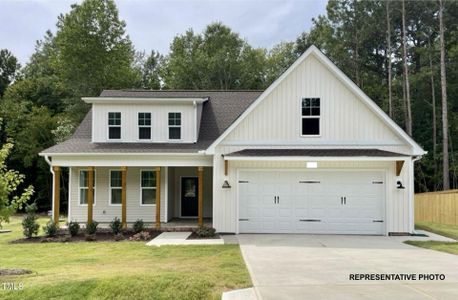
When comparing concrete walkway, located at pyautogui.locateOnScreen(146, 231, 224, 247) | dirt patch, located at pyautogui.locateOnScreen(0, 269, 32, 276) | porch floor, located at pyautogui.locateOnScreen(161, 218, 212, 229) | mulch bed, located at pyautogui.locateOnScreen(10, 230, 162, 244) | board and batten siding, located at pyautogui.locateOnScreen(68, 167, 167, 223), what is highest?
board and batten siding, located at pyautogui.locateOnScreen(68, 167, 167, 223)

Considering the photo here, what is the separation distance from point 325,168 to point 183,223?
6.09 metres

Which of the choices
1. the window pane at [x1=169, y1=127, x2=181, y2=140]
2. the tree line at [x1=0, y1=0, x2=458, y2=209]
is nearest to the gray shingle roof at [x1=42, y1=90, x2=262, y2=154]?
the window pane at [x1=169, y1=127, x2=181, y2=140]

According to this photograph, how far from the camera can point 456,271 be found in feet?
27.8

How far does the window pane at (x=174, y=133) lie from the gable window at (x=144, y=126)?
2.96 ft

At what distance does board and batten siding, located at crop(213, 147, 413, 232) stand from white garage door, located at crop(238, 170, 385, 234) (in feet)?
0.74

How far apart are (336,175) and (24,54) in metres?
47.1

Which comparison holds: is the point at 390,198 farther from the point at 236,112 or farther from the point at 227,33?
the point at 227,33

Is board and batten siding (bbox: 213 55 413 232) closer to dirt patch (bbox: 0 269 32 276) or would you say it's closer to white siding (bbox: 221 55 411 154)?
white siding (bbox: 221 55 411 154)

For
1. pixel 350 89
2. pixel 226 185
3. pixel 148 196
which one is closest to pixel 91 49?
pixel 148 196

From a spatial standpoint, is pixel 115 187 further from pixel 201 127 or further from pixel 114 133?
pixel 201 127

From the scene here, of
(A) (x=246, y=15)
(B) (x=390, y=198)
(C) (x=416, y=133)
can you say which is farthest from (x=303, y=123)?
(C) (x=416, y=133)

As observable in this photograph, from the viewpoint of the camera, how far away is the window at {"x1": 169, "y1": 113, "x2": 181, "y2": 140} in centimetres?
1747

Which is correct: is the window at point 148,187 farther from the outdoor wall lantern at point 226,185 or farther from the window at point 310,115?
the window at point 310,115

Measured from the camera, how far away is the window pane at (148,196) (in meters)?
17.6
